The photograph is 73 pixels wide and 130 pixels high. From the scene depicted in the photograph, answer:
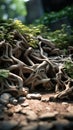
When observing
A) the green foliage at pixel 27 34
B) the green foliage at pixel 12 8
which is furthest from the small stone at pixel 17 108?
the green foliage at pixel 12 8

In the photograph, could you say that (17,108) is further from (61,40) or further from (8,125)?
(61,40)

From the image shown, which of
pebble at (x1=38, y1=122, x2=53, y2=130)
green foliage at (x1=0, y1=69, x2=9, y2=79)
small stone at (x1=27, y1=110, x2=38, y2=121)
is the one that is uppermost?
green foliage at (x1=0, y1=69, x2=9, y2=79)

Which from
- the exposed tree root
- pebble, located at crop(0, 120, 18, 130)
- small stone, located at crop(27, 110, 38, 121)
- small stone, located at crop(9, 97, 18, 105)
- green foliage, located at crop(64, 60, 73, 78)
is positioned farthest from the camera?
green foliage, located at crop(64, 60, 73, 78)

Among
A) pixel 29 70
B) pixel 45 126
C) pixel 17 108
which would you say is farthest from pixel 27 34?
pixel 45 126

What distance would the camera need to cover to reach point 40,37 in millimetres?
8883

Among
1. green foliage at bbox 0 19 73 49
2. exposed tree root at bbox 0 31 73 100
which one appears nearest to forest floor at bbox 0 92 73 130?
exposed tree root at bbox 0 31 73 100

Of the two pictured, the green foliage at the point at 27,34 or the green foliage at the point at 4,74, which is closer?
the green foliage at the point at 4,74

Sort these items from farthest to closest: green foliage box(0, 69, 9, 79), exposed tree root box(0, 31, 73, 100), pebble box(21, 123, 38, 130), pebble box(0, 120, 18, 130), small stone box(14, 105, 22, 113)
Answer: exposed tree root box(0, 31, 73, 100)
green foliage box(0, 69, 9, 79)
small stone box(14, 105, 22, 113)
pebble box(0, 120, 18, 130)
pebble box(21, 123, 38, 130)

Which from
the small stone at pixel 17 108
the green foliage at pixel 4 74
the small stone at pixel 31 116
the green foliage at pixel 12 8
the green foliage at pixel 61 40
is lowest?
the small stone at pixel 31 116

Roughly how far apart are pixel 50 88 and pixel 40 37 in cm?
230

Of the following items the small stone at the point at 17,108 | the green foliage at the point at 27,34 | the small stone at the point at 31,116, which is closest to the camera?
the small stone at the point at 31,116

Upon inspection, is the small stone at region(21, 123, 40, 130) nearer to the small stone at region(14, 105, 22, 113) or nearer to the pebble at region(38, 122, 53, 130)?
the pebble at region(38, 122, 53, 130)

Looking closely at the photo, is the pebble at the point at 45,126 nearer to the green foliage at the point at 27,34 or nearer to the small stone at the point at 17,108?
the small stone at the point at 17,108

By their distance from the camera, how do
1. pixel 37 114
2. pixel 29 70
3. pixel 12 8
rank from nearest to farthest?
1. pixel 37 114
2. pixel 29 70
3. pixel 12 8
